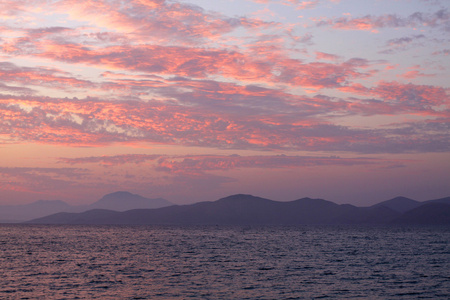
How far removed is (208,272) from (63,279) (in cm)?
1831

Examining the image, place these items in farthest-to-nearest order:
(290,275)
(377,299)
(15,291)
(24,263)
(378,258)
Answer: (378,258)
(24,263)
(290,275)
(15,291)
(377,299)

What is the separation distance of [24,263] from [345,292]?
166 feet

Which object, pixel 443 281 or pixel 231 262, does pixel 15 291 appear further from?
pixel 443 281

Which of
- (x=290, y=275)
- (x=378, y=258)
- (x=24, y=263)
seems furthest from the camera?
(x=378, y=258)

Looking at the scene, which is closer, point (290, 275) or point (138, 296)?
point (138, 296)

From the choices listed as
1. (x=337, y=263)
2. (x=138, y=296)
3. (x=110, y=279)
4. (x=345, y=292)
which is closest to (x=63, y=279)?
(x=110, y=279)

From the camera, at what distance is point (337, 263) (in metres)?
73.8

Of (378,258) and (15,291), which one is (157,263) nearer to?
(15,291)

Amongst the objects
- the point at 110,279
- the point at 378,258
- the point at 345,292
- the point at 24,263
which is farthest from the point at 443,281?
the point at 24,263

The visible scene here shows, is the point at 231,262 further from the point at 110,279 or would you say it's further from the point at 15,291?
the point at 15,291

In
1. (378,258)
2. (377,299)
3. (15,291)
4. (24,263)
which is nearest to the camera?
(377,299)

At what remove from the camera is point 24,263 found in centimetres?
7312

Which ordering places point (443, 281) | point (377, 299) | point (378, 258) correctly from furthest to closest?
point (378, 258) → point (443, 281) → point (377, 299)

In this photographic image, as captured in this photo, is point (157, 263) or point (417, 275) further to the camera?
point (157, 263)
